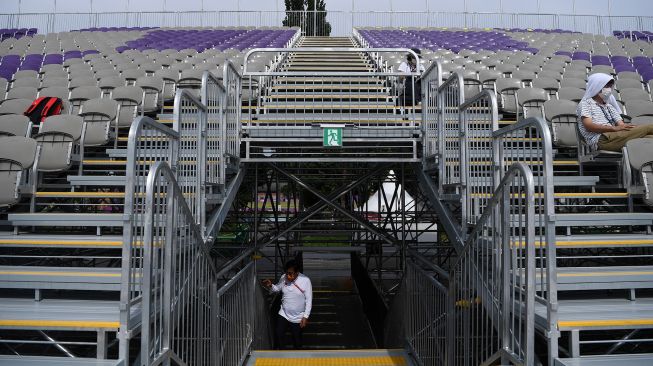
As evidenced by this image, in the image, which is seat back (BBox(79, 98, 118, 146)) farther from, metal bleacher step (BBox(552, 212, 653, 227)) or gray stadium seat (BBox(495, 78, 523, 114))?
gray stadium seat (BBox(495, 78, 523, 114))

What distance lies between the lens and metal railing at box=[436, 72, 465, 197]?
498cm

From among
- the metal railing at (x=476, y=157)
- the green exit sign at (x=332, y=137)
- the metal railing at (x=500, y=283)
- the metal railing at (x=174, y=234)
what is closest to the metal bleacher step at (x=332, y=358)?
the metal railing at (x=500, y=283)

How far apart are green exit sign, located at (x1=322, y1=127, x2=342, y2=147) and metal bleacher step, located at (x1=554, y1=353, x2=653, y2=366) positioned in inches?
144

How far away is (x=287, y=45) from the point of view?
16.9 meters

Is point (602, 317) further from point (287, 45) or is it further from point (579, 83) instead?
point (287, 45)

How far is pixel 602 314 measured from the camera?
11.2ft

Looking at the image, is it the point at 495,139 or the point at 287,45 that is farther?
the point at 287,45

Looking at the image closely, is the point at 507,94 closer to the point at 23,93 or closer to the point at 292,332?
the point at 292,332

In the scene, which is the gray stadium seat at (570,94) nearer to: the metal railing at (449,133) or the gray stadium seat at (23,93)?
the metal railing at (449,133)

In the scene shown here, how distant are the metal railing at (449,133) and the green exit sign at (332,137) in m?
1.23

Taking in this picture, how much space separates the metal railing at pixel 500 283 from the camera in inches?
115

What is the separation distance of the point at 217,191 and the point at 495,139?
8.98 ft

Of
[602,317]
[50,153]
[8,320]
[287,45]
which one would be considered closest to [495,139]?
[602,317]

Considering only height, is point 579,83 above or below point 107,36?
below
